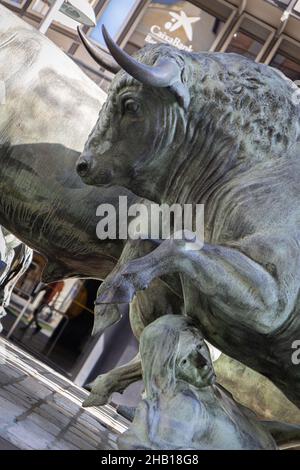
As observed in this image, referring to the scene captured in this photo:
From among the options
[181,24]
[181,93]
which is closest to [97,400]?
[181,93]

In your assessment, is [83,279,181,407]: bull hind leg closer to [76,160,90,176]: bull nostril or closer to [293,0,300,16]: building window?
[76,160,90,176]: bull nostril

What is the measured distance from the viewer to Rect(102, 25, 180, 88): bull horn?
2.78 metres

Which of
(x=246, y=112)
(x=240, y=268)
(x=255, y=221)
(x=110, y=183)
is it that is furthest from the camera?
(x=110, y=183)

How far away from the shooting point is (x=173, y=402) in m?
2.62

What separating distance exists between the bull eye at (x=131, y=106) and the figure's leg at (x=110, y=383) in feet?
4.11

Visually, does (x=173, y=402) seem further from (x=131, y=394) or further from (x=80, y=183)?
(x=131, y=394)

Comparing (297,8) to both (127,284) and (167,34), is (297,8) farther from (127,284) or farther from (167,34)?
(127,284)

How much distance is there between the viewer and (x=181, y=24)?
12.0 metres

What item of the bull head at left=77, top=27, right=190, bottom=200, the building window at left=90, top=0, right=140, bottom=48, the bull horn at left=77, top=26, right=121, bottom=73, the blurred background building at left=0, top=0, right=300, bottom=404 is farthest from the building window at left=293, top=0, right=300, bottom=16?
the bull head at left=77, top=27, right=190, bottom=200

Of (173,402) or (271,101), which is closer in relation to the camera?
(173,402)

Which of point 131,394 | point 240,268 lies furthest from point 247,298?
point 131,394

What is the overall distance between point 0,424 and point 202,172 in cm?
126

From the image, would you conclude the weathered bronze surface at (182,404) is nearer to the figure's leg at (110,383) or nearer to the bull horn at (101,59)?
the figure's leg at (110,383)

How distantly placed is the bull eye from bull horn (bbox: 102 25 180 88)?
19 centimetres
